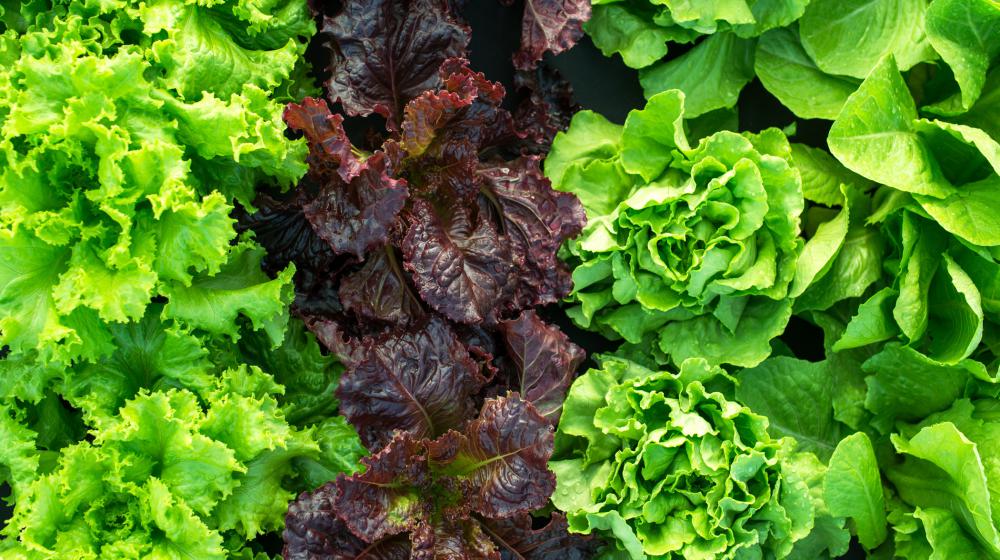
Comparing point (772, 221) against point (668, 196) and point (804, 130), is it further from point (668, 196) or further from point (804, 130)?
point (804, 130)

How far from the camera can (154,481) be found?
1579 millimetres

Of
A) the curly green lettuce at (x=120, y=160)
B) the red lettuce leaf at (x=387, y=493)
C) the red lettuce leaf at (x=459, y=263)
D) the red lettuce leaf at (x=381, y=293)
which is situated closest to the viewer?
the curly green lettuce at (x=120, y=160)

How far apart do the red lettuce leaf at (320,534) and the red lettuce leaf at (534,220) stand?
54 centimetres

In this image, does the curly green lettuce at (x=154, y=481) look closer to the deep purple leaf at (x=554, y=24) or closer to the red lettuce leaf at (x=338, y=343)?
the red lettuce leaf at (x=338, y=343)

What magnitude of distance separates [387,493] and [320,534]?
0.46 ft

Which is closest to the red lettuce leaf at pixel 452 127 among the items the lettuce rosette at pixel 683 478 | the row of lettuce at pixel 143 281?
the row of lettuce at pixel 143 281

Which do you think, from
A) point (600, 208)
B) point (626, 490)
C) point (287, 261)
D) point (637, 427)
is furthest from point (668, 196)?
point (287, 261)

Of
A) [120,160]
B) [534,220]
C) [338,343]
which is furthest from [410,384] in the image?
[120,160]

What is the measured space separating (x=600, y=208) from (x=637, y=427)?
471 mm

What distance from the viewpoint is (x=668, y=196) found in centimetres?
181

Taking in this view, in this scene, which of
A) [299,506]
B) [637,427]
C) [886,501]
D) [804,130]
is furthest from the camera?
[804,130]

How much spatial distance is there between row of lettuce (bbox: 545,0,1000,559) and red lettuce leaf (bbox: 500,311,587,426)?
40 millimetres

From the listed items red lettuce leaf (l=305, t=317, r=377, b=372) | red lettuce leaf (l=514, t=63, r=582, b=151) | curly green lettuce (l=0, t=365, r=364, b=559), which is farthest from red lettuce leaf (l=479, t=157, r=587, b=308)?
curly green lettuce (l=0, t=365, r=364, b=559)

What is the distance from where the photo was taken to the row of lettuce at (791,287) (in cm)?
175
